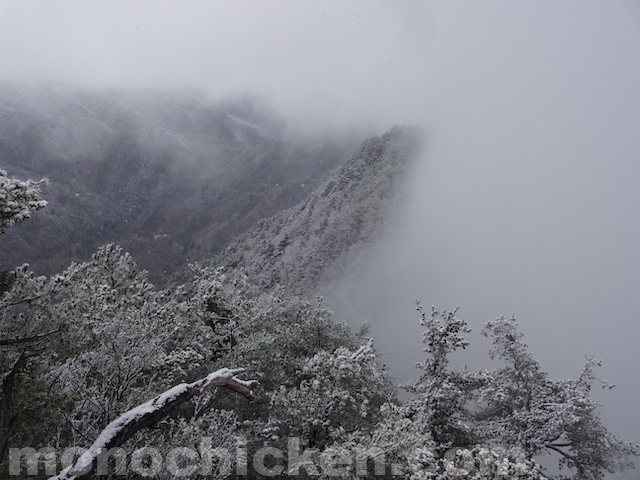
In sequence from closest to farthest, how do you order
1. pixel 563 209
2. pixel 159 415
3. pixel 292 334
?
1. pixel 159 415
2. pixel 292 334
3. pixel 563 209

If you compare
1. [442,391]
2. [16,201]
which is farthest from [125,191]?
[16,201]

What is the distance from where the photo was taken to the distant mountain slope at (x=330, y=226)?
227 feet

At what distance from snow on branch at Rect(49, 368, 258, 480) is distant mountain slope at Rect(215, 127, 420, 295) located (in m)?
57.4

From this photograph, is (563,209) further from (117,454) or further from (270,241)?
(117,454)

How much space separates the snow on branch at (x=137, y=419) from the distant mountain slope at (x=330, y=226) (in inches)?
2259

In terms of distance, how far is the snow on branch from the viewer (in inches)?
219

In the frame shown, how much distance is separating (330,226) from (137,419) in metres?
69.2

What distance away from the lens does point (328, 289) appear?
63812mm

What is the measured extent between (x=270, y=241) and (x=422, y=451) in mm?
70539

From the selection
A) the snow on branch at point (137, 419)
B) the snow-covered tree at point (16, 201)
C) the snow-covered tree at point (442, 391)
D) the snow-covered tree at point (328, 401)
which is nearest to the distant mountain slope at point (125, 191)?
the snow-covered tree at point (328, 401)

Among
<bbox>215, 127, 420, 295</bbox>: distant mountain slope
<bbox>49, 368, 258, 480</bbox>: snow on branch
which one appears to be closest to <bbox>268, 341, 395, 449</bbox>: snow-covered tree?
<bbox>49, 368, 258, 480</bbox>: snow on branch

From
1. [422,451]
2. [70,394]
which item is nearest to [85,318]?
[70,394]

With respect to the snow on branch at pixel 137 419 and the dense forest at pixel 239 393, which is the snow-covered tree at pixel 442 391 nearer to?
the dense forest at pixel 239 393

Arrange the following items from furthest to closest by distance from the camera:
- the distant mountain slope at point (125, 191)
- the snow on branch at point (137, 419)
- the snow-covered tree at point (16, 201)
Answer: the distant mountain slope at point (125, 191) → the snow-covered tree at point (16, 201) → the snow on branch at point (137, 419)
